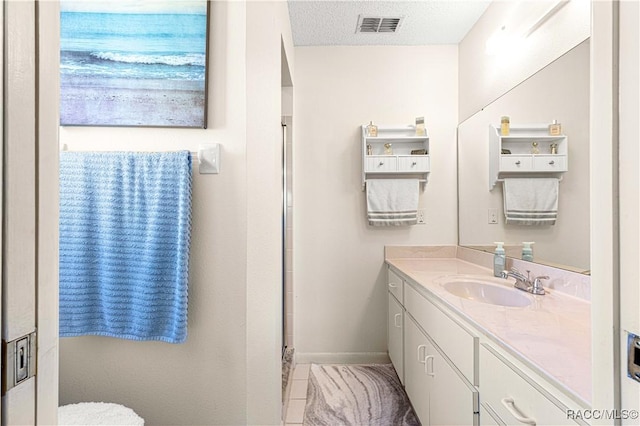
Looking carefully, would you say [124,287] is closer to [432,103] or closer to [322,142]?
[322,142]

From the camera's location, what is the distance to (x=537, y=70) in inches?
71.1

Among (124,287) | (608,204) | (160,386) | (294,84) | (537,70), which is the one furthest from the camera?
(294,84)

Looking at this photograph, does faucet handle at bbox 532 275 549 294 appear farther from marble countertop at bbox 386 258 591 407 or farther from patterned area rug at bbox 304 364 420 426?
patterned area rug at bbox 304 364 420 426

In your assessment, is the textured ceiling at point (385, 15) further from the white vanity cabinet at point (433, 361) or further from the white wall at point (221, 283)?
the white vanity cabinet at point (433, 361)

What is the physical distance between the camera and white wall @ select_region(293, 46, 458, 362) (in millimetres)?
2666

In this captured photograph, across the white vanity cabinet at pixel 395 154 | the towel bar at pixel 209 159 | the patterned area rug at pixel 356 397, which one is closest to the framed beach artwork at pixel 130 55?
the towel bar at pixel 209 159

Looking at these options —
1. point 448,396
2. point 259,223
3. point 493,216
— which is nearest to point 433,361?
point 448,396

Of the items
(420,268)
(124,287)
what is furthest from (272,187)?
(420,268)

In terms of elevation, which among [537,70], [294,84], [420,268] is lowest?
[420,268]

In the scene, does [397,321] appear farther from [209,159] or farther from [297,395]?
[209,159]

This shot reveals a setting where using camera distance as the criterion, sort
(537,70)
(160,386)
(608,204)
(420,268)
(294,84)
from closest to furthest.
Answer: (608,204)
(160,386)
(537,70)
(420,268)
(294,84)

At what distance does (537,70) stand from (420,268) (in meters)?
1.25

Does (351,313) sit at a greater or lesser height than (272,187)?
lesser

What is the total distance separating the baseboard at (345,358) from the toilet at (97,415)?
5.28 ft
